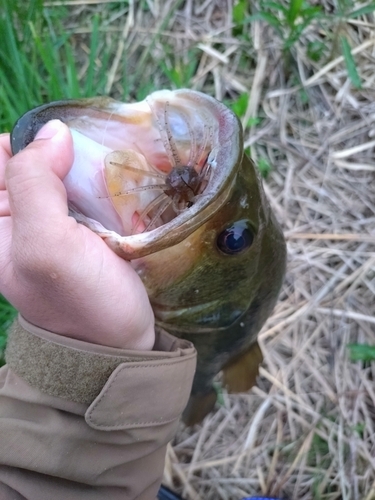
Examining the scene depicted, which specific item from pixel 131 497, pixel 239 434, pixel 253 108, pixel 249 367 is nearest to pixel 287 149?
pixel 253 108

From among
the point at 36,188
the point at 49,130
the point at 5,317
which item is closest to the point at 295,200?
the point at 5,317

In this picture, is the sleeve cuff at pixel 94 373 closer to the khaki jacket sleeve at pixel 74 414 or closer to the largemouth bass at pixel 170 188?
the khaki jacket sleeve at pixel 74 414

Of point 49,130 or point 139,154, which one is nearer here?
point 49,130

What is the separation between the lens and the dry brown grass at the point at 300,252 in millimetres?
2514

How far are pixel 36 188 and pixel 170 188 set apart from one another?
331mm

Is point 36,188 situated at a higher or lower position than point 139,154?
higher

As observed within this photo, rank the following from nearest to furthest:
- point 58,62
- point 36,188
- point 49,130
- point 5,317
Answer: point 36,188 < point 49,130 < point 5,317 < point 58,62

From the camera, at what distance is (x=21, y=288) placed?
1252 millimetres

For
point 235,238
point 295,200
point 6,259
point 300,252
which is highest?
point 6,259

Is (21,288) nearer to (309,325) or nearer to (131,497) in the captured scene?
(131,497)

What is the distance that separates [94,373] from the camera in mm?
1261

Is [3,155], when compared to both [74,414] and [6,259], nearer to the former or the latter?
[6,259]

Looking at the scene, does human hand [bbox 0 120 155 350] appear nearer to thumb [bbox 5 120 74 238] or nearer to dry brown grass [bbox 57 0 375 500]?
thumb [bbox 5 120 74 238]

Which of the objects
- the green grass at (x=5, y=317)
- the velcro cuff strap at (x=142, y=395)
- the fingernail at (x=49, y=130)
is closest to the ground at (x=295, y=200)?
the green grass at (x=5, y=317)
